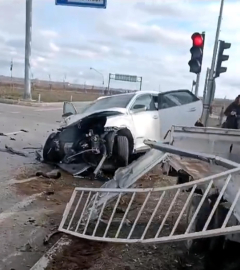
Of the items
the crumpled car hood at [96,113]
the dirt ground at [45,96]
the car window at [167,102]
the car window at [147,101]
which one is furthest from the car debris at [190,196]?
the dirt ground at [45,96]

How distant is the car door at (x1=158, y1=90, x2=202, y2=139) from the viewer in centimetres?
990

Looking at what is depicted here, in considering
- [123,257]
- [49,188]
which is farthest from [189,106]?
[123,257]

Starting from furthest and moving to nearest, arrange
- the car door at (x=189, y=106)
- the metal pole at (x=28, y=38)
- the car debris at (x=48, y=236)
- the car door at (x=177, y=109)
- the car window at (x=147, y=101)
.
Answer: the metal pole at (x=28, y=38)
the car door at (x=189, y=106)
the car door at (x=177, y=109)
the car window at (x=147, y=101)
the car debris at (x=48, y=236)

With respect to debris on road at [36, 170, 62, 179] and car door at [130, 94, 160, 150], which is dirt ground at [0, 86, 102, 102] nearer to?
car door at [130, 94, 160, 150]

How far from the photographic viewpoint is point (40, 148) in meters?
11.3

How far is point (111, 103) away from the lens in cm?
960

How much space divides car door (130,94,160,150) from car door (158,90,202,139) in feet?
0.60

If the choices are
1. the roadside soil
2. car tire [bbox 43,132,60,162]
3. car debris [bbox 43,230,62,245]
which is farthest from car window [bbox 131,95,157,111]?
car debris [bbox 43,230,62,245]

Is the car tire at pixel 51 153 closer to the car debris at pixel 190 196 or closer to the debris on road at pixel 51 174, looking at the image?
the debris on road at pixel 51 174

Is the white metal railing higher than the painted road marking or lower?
higher

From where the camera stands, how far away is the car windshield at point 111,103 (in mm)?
9391

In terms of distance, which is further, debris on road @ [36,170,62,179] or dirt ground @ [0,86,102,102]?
dirt ground @ [0,86,102,102]

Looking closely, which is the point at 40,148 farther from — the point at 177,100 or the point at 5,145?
the point at 177,100

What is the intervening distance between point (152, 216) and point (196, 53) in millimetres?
9733
